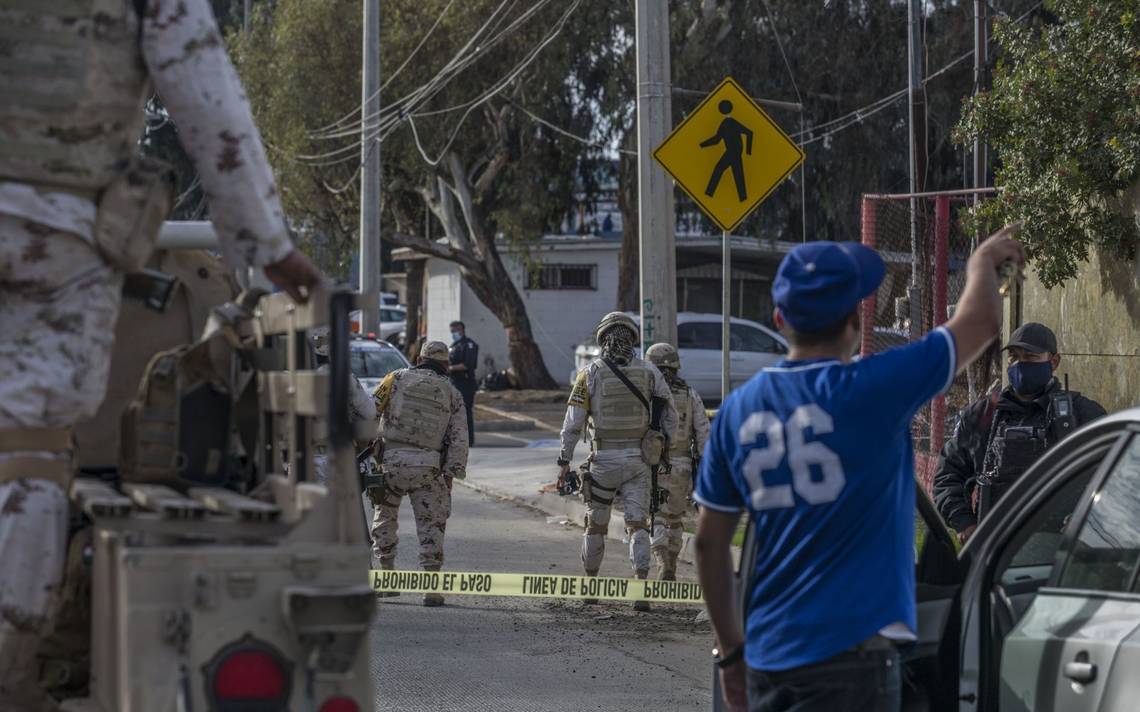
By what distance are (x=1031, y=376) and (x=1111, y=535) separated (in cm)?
Answer: 359

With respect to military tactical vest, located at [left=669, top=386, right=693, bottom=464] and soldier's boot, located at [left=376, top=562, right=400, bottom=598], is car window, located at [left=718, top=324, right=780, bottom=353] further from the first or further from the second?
soldier's boot, located at [left=376, top=562, right=400, bottom=598]

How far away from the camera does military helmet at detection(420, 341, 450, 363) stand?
468 inches

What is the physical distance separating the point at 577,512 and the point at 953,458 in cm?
907

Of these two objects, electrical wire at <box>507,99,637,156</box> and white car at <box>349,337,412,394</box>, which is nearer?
white car at <box>349,337,412,394</box>

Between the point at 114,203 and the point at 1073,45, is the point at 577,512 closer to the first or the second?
the point at 1073,45

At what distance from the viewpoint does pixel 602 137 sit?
110 feet

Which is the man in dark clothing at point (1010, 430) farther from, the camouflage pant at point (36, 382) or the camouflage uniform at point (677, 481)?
the camouflage pant at point (36, 382)

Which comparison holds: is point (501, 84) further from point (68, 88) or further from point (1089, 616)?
point (68, 88)

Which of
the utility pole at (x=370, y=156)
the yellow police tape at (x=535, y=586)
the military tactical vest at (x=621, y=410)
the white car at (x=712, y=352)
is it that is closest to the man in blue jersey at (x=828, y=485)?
the yellow police tape at (x=535, y=586)

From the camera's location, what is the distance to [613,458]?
11898 mm

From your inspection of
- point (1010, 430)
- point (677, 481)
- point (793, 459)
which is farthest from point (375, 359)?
point (793, 459)

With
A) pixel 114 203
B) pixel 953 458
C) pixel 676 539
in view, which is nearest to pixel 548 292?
pixel 676 539

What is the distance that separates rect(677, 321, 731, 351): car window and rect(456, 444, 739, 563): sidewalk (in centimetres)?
811

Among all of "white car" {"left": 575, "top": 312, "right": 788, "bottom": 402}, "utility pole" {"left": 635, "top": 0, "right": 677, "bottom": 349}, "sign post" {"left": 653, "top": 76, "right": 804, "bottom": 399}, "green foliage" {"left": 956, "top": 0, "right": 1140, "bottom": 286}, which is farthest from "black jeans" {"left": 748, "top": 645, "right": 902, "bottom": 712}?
"white car" {"left": 575, "top": 312, "right": 788, "bottom": 402}
